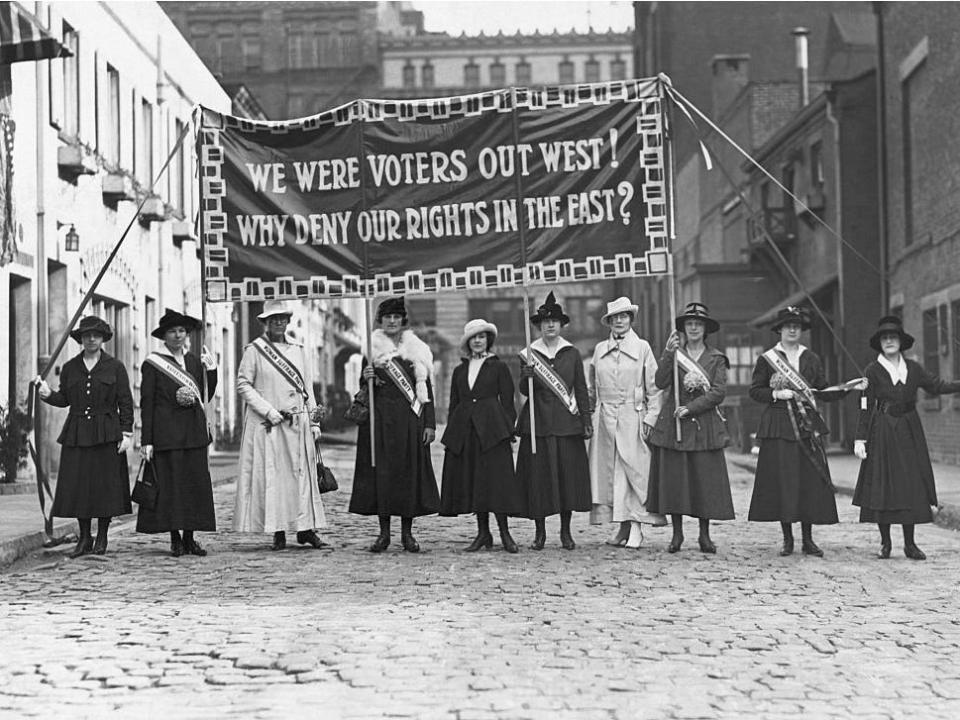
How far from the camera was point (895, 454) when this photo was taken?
1179cm

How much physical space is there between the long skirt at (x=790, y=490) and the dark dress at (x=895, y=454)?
29cm

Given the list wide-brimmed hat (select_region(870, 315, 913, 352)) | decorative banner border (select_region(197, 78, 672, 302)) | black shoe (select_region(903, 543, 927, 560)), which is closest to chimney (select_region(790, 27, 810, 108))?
decorative banner border (select_region(197, 78, 672, 302))

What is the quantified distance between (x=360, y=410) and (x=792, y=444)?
3221 millimetres

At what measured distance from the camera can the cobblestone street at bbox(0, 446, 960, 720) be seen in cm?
629

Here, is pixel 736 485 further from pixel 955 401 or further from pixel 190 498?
pixel 190 498

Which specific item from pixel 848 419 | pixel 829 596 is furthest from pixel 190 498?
pixel 848 419

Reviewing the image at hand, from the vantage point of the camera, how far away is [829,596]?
9.43 m

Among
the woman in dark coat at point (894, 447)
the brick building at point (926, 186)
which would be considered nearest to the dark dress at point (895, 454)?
the woman in dark coat at point (894, 447)

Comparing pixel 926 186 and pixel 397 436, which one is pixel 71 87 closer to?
pixel 397 436

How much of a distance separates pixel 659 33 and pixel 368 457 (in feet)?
160

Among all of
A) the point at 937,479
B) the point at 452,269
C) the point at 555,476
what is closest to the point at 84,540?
the point at 452,269

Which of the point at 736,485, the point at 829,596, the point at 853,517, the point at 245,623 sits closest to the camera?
the point at 245,623

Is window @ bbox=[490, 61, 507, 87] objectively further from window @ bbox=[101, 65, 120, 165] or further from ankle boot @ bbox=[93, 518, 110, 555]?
ankle boot @ bbox=[93, 518, 110, 555]

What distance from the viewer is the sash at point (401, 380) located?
12055 millimetres
